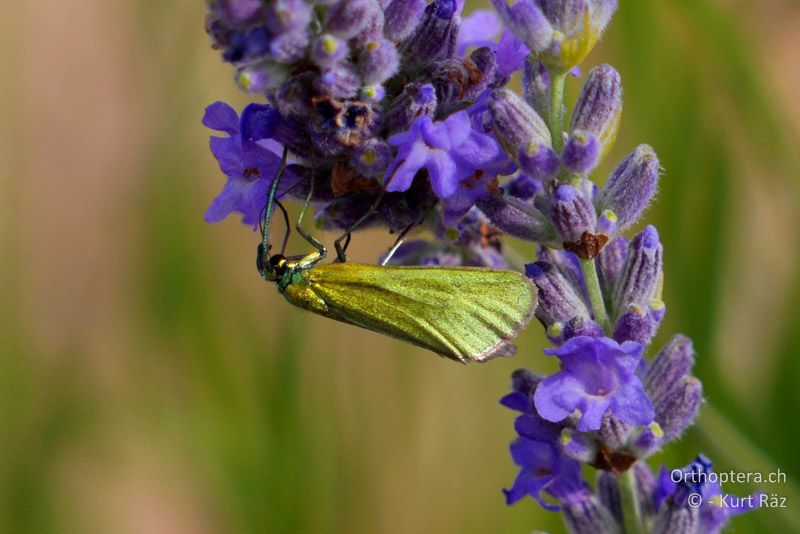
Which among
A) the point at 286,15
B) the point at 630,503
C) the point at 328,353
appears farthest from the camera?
the point at 328,353

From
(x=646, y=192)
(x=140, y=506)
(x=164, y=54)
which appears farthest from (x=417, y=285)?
(x=140, y=506)

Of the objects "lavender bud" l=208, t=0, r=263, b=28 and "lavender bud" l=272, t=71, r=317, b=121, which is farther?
"lavender bud" l=272, t=71, r=317, b=121

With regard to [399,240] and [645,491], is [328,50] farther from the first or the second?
[645,491]

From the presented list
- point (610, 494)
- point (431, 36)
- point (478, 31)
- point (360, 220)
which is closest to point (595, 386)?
point (610, 494)

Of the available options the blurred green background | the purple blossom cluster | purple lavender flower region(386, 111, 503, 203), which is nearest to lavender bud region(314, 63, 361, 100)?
the purple blossom cluster

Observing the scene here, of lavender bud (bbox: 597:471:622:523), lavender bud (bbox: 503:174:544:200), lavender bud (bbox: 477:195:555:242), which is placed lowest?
lavender bud (bbox: 597:471:622:523)

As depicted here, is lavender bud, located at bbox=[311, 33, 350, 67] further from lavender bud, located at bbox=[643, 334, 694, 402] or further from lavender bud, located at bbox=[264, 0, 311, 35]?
lavender bud, located at bbox=[643, 334, 694, 402]
